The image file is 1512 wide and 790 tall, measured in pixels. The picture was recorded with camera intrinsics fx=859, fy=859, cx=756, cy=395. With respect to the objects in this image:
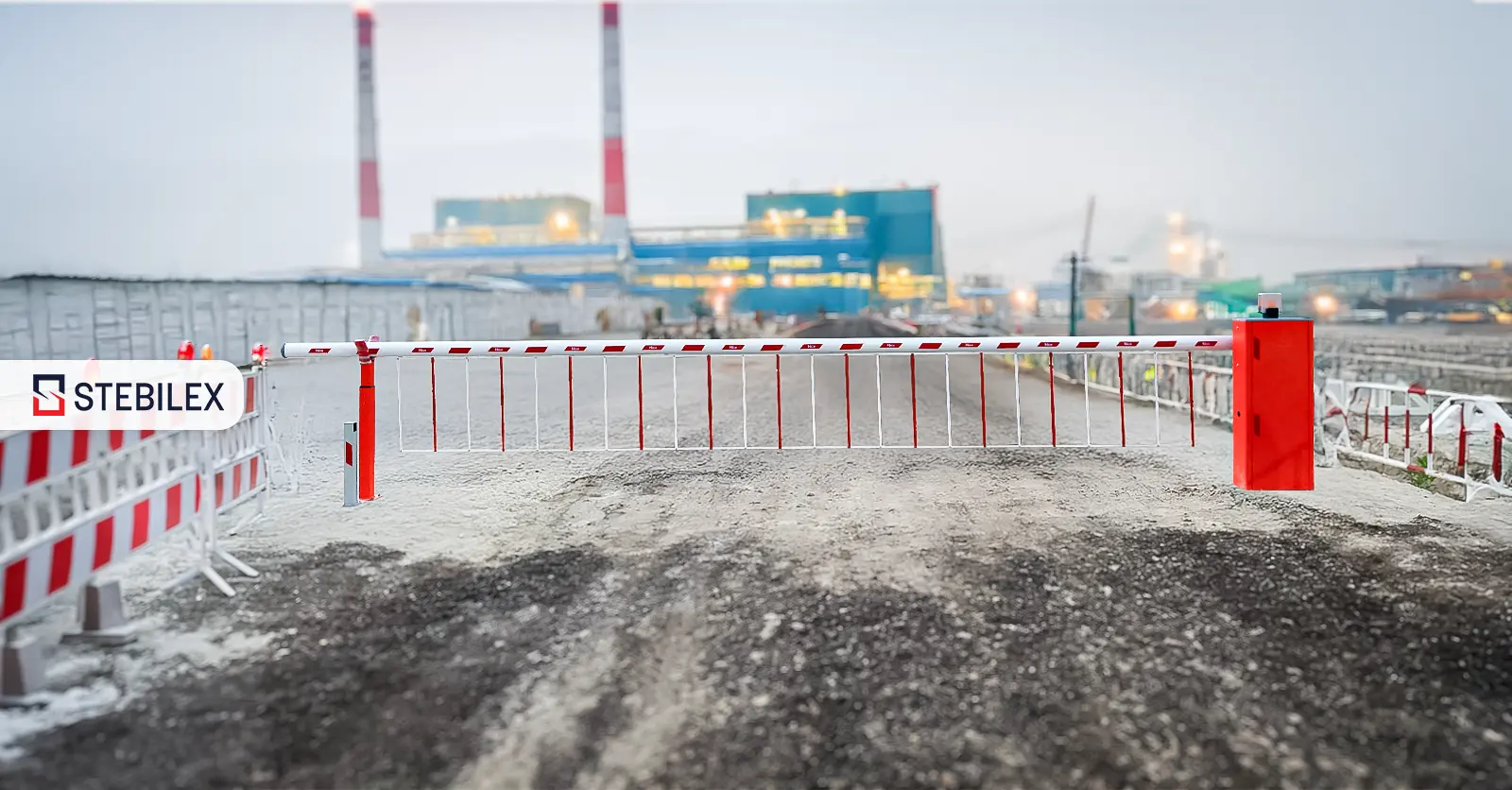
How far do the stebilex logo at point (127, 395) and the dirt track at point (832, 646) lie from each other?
1057mm

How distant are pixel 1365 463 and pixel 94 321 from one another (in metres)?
25.2

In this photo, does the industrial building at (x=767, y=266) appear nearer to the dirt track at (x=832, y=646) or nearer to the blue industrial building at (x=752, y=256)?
the blue industrial building at (x=752, y=256)

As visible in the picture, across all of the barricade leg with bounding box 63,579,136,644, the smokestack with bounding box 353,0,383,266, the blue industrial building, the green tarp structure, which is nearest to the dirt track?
the barricade leg with bounding box 63,579,136,644

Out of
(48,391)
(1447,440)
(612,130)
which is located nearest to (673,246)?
(612,130)

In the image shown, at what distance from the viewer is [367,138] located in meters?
71.0

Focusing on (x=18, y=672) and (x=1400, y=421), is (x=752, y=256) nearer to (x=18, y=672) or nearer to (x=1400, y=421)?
(x=1400, y=421)

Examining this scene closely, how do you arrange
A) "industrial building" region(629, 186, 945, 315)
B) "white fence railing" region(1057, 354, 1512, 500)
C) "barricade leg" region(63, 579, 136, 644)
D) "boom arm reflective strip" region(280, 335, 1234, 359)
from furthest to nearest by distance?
"industrial building" region(629, 186, 945, 315) → "boom arm reflective strip" region(280, 335, 1234, 359) → "white fence railing" region(1057, 354, 1512, 500) → "barricade leg" region(63, 579, 136, 644)

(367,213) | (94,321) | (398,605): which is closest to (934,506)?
(398,605)

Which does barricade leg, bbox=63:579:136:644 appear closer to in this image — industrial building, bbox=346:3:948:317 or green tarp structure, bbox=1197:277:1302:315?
industrial building, bbox=346:3:948:317

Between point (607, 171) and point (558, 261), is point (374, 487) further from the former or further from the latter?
point (558, 261)

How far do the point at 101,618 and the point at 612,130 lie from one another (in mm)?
74603

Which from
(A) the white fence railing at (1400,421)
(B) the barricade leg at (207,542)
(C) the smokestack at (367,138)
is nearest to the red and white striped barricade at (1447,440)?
(A) the white fence railing at (1400,421)

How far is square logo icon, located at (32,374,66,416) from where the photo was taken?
17.7 feet

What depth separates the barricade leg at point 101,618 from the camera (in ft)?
14.1
